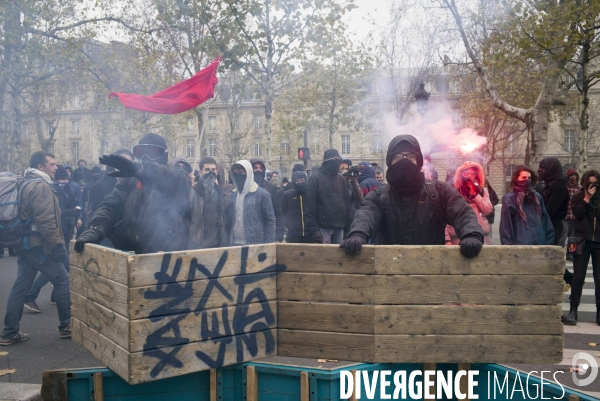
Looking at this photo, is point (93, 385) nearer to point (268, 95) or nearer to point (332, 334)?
point (332, 334)

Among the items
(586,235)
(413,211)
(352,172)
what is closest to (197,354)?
(413,211)

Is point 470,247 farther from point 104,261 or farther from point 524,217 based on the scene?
point 524,217

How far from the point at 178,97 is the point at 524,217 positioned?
3.92 metres

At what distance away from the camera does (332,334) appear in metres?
3.44

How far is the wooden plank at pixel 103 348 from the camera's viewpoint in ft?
10.3

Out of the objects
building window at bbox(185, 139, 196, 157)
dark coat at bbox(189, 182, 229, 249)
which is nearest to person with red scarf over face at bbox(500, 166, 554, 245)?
dark coat at bbox(189, 182, 229, 249)

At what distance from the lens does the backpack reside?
6.40 m

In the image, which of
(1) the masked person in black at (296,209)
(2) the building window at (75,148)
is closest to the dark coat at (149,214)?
(1) the masked person in black at (296,209)

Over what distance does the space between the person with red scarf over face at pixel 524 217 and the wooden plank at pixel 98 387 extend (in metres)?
4.58

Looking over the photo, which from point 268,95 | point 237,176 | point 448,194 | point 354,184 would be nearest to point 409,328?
point 448,194

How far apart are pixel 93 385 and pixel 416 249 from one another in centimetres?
206

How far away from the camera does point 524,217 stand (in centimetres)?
643

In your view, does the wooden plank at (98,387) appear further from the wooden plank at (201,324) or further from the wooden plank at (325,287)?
the wooden plank at (325,287)

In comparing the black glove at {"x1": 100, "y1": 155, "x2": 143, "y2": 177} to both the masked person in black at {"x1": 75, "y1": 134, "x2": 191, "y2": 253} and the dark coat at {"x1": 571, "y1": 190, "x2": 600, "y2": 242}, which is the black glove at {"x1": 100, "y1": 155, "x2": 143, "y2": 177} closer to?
the masked person in black at {"x1": 75, "y1": 134, "x2": 191, "y2": 253}
